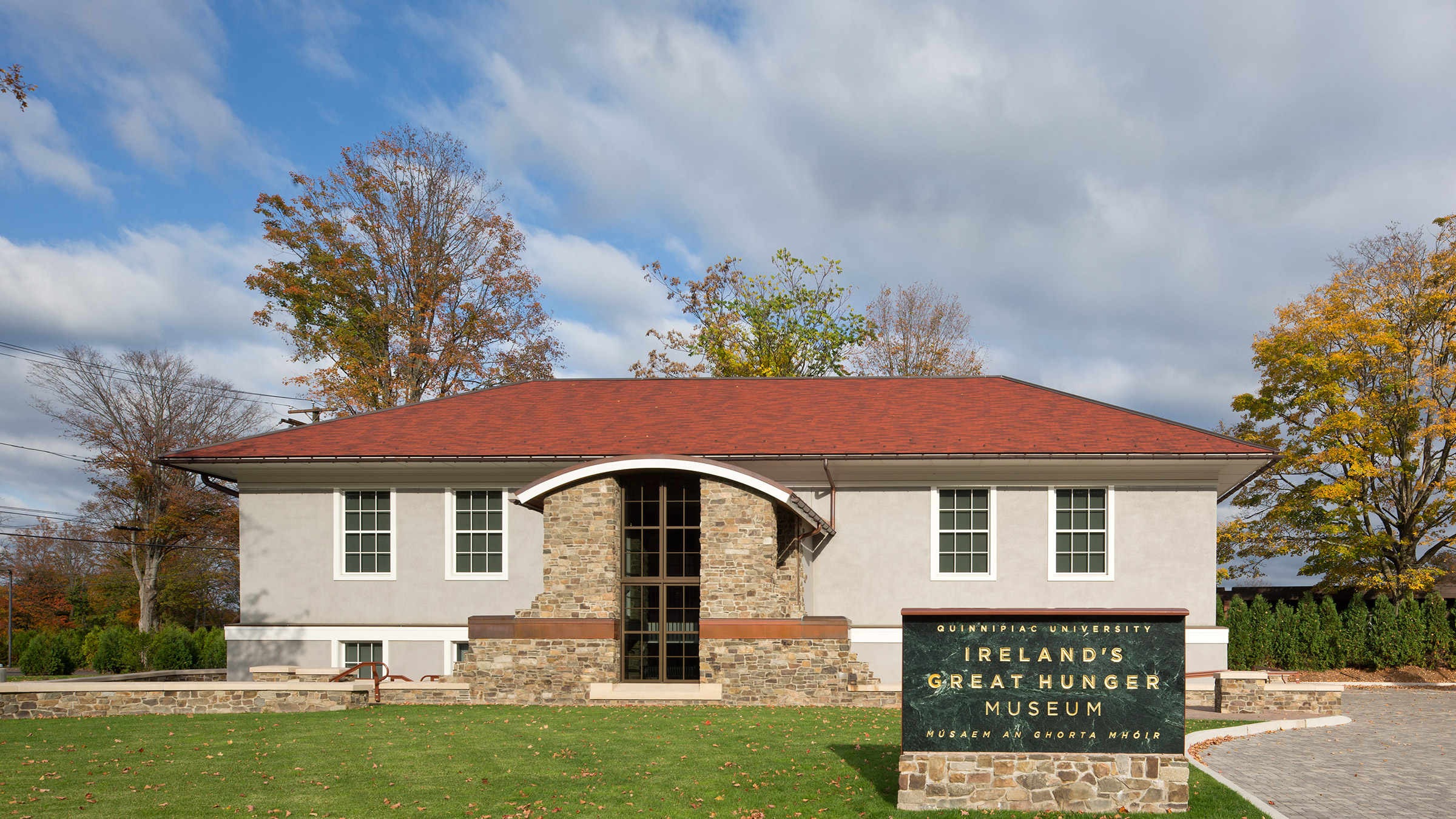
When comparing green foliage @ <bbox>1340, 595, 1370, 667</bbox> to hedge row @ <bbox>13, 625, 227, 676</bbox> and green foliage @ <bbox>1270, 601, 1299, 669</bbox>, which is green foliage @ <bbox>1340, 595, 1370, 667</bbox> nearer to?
green foliage @ <bbox>1270, 601, 1299, 669</bbox>

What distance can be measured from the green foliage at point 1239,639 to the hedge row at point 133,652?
29.3 metres

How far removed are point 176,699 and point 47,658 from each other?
21080 mm

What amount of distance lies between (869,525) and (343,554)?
11.4 metres

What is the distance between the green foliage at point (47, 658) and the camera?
30172mm

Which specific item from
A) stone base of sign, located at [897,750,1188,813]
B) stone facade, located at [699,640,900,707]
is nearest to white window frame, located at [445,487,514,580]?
stone facade, located at [699,640,900,707]

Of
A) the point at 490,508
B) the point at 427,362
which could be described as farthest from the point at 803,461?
the point at 427,362

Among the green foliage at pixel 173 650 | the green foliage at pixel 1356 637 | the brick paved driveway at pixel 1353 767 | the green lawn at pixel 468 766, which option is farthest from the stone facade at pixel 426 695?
the green foliage at pixel 1356 637

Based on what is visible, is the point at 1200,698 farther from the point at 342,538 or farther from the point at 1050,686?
the point at 342,538

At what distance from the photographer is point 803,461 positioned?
1919cm

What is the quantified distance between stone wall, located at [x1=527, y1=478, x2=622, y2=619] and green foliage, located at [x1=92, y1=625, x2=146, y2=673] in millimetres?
20876

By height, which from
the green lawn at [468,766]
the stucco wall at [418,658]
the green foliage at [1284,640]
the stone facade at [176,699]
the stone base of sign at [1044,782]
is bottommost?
the green foliage at [1284,640]

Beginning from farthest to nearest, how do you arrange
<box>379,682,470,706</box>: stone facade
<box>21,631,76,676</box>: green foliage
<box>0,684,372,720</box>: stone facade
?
1. <box>21,631,76,676</box>: green foliage
2. <box>379,682,470,706</box>: stone facade
3. <box>0,684,372,720</box>: stone facade

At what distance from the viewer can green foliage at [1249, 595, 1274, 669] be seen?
24391 mm

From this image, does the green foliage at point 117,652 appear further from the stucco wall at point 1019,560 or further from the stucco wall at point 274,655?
the stucco wall at point 1019,560
